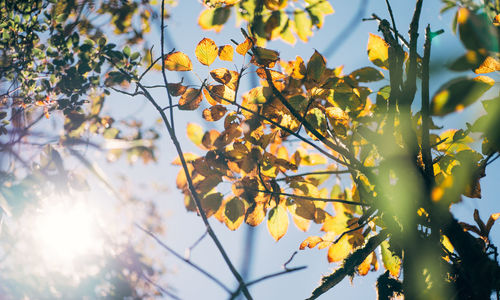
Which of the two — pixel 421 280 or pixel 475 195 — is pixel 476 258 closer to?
pixel 421 280

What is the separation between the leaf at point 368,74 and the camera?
35.2 inches

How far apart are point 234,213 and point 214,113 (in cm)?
34

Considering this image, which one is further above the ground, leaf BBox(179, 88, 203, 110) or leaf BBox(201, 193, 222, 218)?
leaf BBox(179, 88, 203, 110)

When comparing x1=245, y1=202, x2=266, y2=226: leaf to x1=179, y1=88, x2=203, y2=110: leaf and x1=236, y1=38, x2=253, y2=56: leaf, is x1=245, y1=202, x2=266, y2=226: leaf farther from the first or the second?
x1=236, y1=38, x2=253, y2=56: leaf

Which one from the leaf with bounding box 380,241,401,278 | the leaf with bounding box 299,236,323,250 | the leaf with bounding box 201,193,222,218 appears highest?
the leaf with bounding box 201,193,222,218

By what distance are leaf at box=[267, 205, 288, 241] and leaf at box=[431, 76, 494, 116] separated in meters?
0.70

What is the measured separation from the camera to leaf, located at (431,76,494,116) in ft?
1.02

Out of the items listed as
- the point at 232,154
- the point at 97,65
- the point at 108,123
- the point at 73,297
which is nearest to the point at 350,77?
the point at 232,154

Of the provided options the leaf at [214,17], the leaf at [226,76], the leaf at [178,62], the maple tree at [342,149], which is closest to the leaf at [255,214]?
the maple tree at [342,149]

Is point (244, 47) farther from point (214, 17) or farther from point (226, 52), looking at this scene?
point (214, 17)

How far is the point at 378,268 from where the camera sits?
1.08 metres

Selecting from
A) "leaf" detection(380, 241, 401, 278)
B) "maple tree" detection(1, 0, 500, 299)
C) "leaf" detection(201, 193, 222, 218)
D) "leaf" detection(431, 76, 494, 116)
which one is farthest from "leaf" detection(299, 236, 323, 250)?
"leaf" detection(431, 76, 494, 116)

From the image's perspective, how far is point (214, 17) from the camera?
37.9 inches

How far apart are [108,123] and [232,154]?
1014mm
